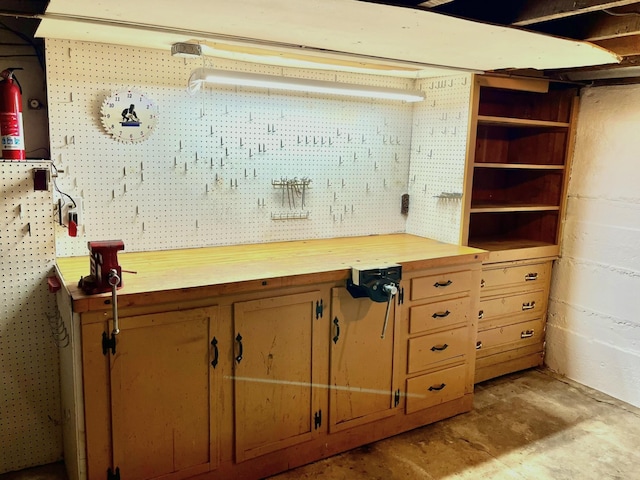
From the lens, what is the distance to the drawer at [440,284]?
261 centimetres

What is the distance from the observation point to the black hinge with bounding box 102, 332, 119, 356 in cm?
185

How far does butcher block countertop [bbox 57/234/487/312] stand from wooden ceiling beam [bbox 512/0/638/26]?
116cm

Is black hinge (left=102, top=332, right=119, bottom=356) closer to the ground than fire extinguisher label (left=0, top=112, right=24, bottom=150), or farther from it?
closer to the ground

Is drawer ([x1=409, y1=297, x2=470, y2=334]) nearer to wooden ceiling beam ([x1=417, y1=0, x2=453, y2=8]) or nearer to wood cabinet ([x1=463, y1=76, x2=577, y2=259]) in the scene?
wood cabinet ([x1=463, y1=76, x2=577, y2=259])

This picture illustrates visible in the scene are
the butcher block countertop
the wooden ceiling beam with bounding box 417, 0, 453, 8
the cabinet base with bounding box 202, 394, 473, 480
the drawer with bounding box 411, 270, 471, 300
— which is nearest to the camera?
the wooden ceiling beam with bounding box 417, 0, 453, 8

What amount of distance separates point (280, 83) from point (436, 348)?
1585 mm

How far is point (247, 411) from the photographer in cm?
220

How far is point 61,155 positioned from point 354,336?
1576mm

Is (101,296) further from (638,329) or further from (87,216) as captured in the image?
(638,329)

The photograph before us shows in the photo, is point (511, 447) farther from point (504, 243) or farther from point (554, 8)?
point (554, 8)

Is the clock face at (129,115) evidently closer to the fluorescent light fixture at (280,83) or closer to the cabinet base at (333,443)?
the fluorescent light fixture at (280,83)

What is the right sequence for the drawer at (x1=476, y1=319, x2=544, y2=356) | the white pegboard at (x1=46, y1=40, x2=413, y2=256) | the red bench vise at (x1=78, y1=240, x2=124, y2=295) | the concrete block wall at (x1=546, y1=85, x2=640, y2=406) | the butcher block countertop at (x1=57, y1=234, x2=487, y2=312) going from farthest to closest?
1. the drawer at (x1=476, y1=319, x2=544, y2=356)
2. the concrete block wall at (x1=546, y1=85, x2=640, y2=406)
3. the white pegboard at (x1=46, y1=40, x2=413, y2=256)
4. the butcher block countertop at (x1=57, y1=234, x2=487, y2=312)
5. the red bench vise at (x1=78, y1=240, x2=124, y2=295)

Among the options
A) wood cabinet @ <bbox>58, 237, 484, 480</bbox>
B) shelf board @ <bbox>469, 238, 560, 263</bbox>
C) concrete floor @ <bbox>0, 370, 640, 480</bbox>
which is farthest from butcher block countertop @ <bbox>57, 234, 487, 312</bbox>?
concrete floor @ <bbox>0, 370, 640, 480</bbox>

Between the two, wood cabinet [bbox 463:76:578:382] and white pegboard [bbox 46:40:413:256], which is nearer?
white pegboard [bbox 46:40:413:256]
